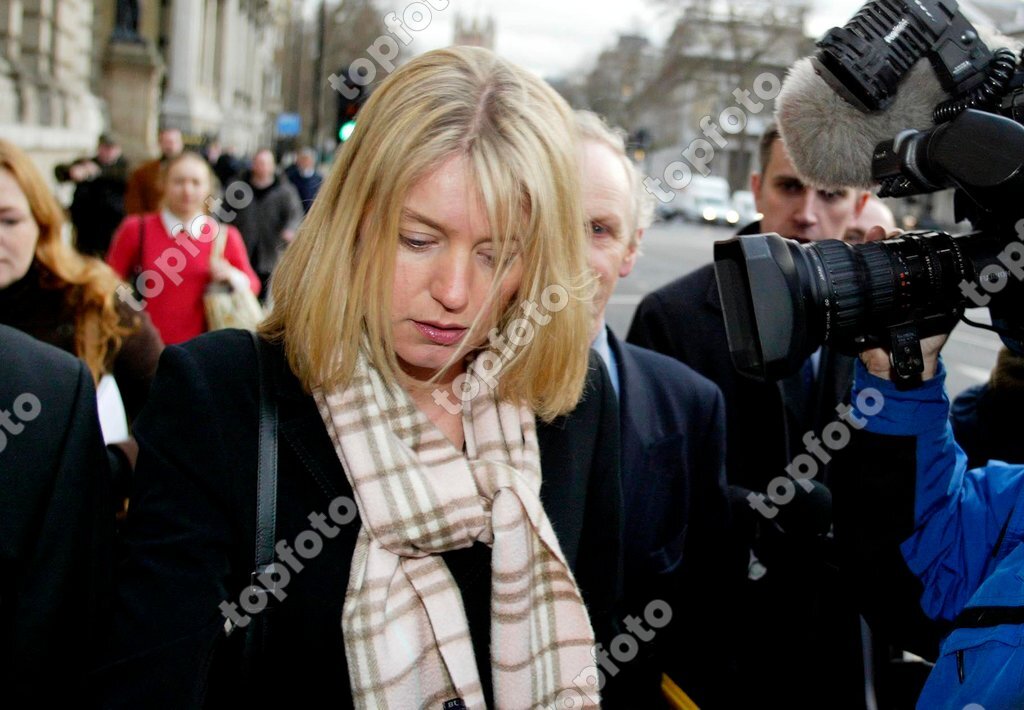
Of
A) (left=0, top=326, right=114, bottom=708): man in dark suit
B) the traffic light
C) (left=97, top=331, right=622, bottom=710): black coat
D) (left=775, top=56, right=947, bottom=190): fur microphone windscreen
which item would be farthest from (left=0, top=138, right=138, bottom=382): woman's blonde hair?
the traffic light

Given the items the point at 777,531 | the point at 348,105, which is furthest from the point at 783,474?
the point at 348,105

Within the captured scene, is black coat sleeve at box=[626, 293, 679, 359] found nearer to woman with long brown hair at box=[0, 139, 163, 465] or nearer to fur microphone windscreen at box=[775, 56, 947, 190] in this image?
fur microphone windscreen at box=[775, 56, 947, 190]

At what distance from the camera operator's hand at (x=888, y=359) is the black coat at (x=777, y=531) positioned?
0.43 meters

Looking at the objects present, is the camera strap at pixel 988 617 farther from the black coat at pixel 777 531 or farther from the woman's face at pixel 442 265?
the woman's face at pixel 442 265

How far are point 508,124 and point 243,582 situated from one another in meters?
0.83

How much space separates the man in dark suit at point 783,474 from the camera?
7.68 feet

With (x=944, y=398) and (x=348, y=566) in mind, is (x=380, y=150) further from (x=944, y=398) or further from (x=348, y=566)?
(x=944, y=398)

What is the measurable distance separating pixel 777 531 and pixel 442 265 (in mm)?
1178

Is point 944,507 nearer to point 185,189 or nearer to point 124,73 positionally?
point 185,189

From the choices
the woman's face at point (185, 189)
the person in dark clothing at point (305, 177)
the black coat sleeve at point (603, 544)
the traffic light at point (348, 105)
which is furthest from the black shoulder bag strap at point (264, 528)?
the person in dark clothing at point (305, 177)

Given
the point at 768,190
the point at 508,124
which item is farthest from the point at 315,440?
the point at 768,190

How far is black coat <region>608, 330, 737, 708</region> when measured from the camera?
2.01 m

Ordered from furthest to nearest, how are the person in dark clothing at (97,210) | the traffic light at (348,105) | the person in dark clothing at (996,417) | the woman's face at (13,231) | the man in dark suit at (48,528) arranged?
the person in dark clothing at (97,210), the traffic light at (348,105), the woman's face at (13,231), the person in dark clothing at (996,417), the man in dark suit at (48,528)

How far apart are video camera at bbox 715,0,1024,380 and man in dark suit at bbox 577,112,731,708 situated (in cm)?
54
